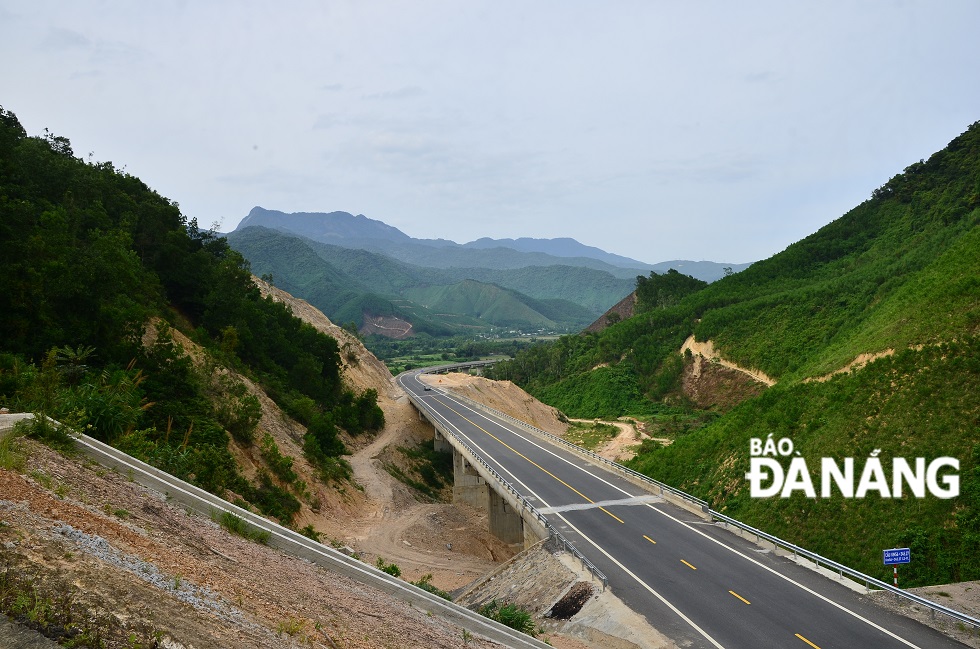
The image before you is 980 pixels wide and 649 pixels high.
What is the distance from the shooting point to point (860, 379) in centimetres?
3094

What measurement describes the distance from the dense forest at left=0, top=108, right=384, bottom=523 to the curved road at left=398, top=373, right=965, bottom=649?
45.7 ft

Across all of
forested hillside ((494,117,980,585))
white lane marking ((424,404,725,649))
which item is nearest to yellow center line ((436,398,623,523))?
white lane marking ((424,404,725,649))

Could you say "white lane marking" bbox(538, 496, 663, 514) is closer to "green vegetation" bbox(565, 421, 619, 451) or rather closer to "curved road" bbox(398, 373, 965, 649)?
"curved road" bbox(398, 373, 965, 649)

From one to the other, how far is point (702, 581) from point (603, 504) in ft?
31.4

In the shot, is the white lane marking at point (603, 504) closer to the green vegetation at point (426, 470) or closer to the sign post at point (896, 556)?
the sign post at point (896, 556)

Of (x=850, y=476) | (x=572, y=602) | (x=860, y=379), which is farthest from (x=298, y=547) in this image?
(x=860, y=379)

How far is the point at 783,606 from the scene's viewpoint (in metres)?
18.8

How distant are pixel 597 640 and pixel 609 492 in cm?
1455

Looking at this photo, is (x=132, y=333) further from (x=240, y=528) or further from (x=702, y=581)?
(x=702, y=581)

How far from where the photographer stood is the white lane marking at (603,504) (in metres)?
29.6

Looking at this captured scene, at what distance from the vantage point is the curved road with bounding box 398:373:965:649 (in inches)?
670

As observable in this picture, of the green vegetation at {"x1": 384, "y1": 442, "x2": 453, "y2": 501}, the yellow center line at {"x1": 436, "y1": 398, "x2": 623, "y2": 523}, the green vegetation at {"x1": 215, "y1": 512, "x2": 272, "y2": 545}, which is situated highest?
the green vegetation at {"x1": 215, "y1": 512, "x2": 272, "y2": 545}

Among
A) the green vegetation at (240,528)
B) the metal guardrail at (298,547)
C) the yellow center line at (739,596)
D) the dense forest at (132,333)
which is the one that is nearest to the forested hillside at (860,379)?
the yellow center line at (739,596)

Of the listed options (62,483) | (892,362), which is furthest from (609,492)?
(62,483)
